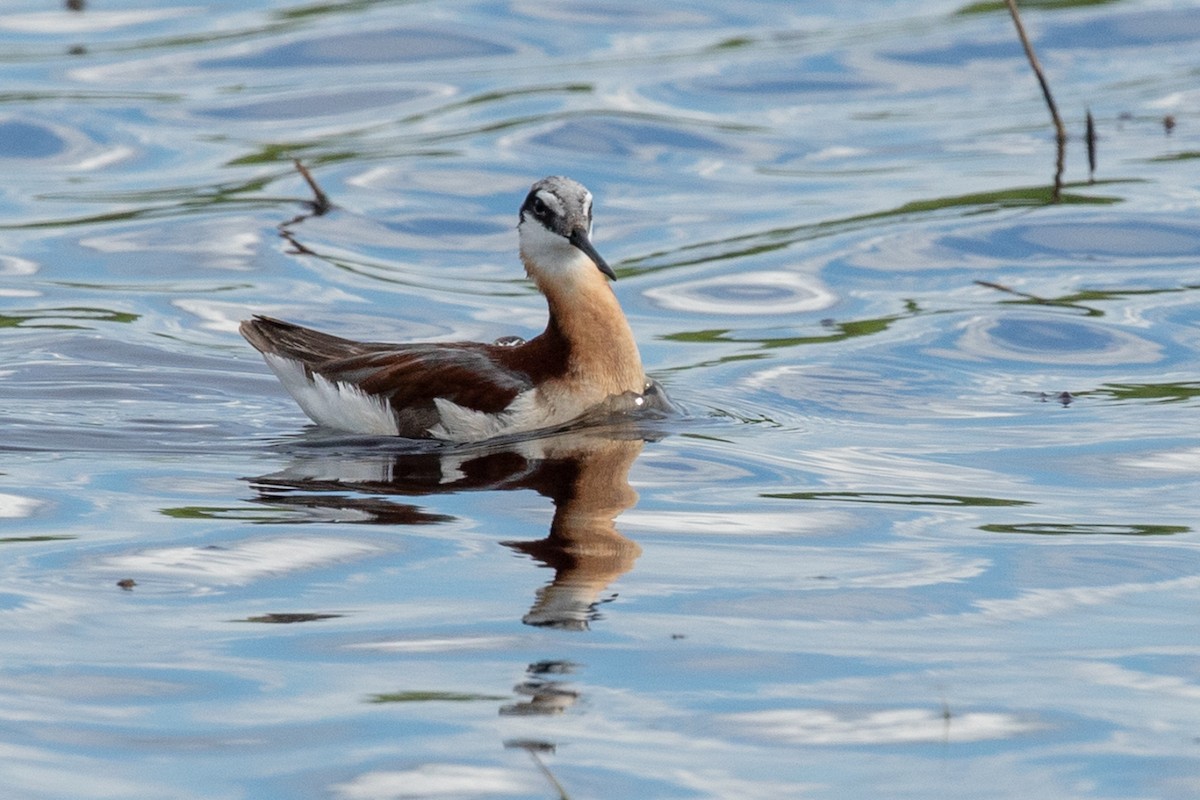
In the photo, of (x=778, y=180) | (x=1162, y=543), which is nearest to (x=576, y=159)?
(x=778, y=180)

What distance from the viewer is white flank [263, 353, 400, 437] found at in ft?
37.3

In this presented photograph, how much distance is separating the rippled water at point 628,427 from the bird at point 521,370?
11.2 inches

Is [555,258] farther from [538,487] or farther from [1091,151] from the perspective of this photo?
[1091,151]

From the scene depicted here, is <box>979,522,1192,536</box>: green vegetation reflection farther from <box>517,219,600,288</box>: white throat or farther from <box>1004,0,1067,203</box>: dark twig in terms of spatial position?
<box>1004,0,1067,203</box>: dark twig

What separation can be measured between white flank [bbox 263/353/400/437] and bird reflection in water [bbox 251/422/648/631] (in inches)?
13.4

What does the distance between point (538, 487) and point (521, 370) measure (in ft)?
5.01

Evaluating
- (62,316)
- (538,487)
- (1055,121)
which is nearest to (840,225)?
(1055,121)

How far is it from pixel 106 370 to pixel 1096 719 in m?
7.66

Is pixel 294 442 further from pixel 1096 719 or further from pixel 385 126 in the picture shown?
pixel 385 126

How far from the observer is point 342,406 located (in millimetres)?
11430

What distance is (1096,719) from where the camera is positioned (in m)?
6.95

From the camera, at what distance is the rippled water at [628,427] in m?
6.93

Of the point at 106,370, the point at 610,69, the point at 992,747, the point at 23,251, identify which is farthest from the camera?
the point at 610,69

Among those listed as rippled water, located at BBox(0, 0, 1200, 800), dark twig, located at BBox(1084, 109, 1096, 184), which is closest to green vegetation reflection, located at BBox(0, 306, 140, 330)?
rippled water, located at BBox(0, 0, 1200, 800)
